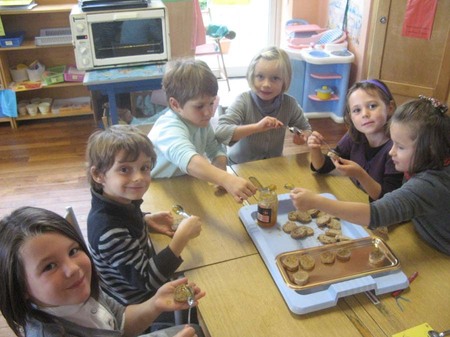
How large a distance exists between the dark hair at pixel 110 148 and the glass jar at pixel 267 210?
1.19ft

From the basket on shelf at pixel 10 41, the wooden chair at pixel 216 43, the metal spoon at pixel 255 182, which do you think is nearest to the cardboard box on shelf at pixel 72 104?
the basket on shelf at pixel 10 41

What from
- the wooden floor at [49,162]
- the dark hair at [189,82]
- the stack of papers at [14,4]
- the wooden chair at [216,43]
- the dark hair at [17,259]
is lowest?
the wooden floor at [49,162]

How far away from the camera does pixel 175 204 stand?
Result: 142 cm

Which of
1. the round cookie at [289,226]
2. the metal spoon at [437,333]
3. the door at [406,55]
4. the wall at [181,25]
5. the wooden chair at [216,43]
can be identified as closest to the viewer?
the metal spoon at [437,333]

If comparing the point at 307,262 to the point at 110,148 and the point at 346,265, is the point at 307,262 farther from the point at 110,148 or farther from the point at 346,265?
the point at 110,148

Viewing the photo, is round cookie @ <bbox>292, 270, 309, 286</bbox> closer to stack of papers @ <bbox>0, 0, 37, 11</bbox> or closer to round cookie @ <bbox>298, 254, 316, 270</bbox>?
round cookie @ <bbox>298, 254, 316, 270</bbox>

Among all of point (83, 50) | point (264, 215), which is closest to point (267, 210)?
point (264, 215)

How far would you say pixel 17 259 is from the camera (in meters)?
0.78

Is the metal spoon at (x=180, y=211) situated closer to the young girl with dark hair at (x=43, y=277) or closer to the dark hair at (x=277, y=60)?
the young girl with dark hair at (x=43, y=277)

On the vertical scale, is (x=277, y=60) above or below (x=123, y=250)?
above

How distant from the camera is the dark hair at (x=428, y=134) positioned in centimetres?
114

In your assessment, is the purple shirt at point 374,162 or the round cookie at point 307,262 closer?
the round cookie at point 307,262

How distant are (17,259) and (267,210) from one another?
693mm

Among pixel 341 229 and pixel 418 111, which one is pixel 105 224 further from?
pixel 418 111
